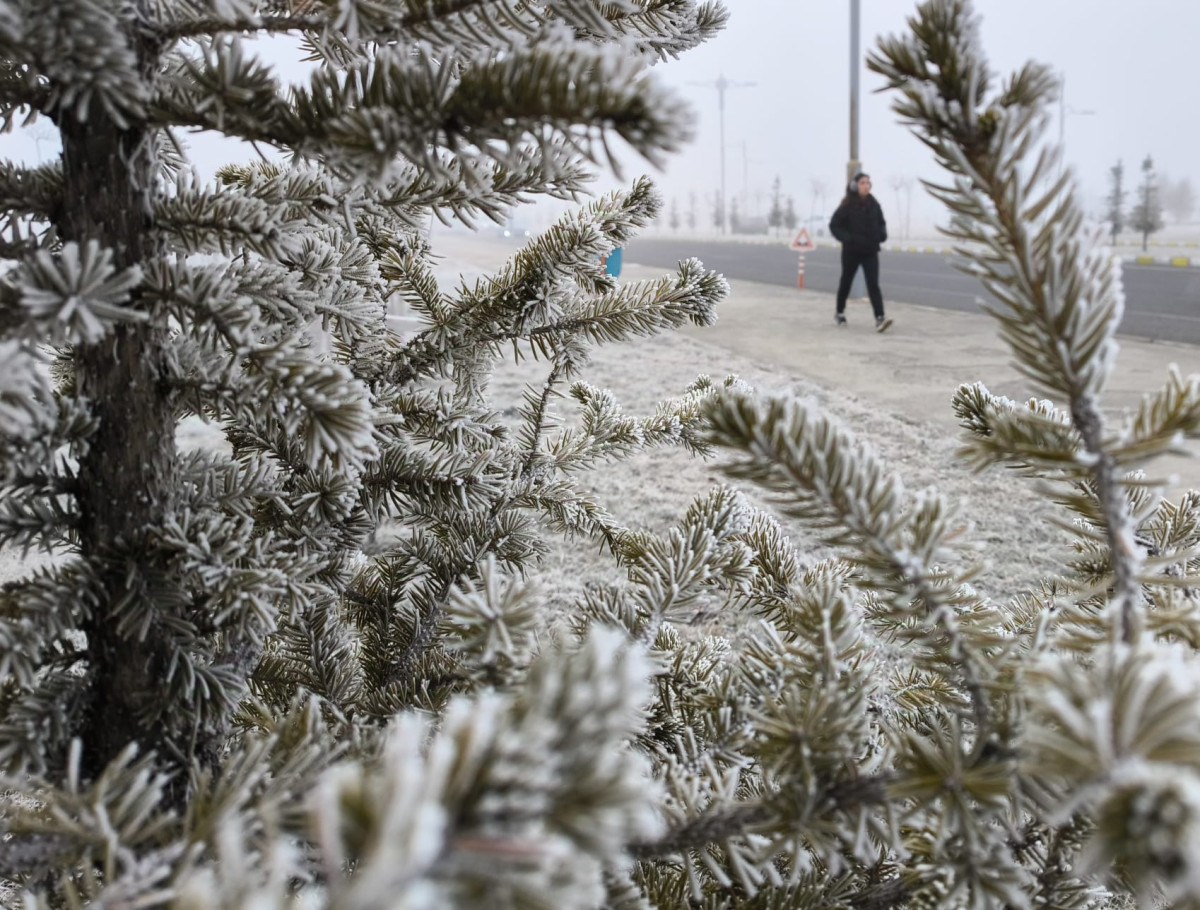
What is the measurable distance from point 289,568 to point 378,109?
1.08 feet

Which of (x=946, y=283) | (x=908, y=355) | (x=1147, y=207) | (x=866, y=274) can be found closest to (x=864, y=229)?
(x=866, y=274)

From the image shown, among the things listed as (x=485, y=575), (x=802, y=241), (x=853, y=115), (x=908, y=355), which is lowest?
(x=908, y=355)

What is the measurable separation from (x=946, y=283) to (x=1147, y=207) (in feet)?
43.9

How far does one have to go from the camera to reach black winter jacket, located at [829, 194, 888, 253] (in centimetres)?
712

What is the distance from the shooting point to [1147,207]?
2128 cm

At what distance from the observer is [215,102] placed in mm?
497

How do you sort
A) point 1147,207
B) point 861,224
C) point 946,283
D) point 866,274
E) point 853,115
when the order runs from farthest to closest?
point 1147,207 < point 946,283 < point 853,115 < point 866,274 < point 861,224

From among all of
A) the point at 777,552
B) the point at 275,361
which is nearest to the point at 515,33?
the point at 275,361

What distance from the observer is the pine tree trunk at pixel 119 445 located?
1.82ft

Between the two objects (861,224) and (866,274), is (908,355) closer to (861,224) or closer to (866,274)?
(866,274)

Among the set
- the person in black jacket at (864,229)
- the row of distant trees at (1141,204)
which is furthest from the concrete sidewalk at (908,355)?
the row of distant trees at (1141,204)

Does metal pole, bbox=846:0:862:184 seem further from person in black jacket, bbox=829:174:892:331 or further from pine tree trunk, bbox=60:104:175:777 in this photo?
pine tree trunk, bbox=60:104:175:777

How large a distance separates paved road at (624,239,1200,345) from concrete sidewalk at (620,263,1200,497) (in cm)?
51

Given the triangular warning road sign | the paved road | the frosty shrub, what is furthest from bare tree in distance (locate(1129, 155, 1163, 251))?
the frosty shrub
